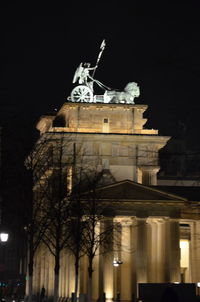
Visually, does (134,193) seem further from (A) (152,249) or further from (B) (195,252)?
(B) (195,252)

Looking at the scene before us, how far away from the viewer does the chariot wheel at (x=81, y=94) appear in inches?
4375

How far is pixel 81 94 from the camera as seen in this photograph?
11144cm

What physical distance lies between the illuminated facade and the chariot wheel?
5.42 feet

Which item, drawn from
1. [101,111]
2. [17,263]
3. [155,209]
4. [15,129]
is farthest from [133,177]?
[17,263]

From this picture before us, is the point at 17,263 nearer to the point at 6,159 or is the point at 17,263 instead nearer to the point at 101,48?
the point at 101,48

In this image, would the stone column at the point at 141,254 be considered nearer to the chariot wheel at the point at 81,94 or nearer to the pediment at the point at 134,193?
the pediment at the point at 134,193

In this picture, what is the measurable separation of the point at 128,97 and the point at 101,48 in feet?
32.1

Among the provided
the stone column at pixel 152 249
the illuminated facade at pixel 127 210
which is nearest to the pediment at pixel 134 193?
the illuminated facade at pixel 127 210

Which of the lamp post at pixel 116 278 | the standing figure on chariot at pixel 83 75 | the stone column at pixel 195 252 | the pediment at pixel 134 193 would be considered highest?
the standing figure on chariot at pixel 83 75

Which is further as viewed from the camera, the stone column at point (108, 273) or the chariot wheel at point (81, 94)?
the chariot wheel at point (81, 94)

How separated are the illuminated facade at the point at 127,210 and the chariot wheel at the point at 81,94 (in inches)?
65.1

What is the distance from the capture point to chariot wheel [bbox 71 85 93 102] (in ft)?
365

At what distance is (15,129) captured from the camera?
2223 inches

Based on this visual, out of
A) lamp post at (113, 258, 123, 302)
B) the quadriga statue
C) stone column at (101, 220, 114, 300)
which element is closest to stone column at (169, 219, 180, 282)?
lamp post at (113, 258, 123, 302)
